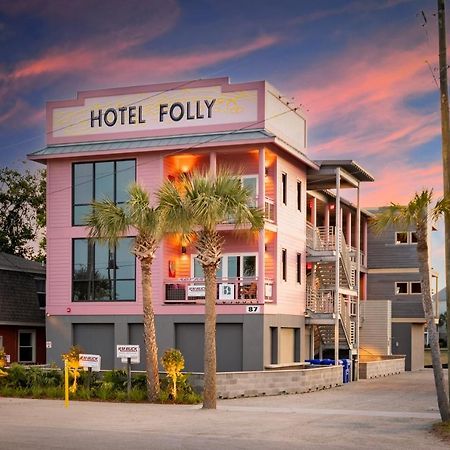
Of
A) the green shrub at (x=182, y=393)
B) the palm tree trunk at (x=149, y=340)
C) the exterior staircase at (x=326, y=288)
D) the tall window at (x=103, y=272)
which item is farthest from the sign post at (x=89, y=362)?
the exterior staircase at (x=326, y=288)

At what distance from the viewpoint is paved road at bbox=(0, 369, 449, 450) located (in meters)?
18.2

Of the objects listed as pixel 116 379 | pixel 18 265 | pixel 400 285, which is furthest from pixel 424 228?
pixel 400 285

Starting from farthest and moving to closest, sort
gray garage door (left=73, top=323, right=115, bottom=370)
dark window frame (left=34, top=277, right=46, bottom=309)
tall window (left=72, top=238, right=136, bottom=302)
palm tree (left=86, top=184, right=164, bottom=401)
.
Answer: dark window frame (left=34, top=277, right=46, bottom=309) < gray garage door (left=73, top=323, right=115, bottom=370) < tall window (left=72, top=238, right=136, bottom=302) < palm tree (left=86, top=184, right=164, bottom=401)

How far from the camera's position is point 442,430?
67.6 feet

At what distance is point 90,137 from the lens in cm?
3978

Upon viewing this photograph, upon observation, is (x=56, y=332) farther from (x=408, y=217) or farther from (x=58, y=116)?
(x=408, y=217)

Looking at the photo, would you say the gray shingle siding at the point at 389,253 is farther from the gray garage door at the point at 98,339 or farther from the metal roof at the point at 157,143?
the gray garage door at the point at 98,339

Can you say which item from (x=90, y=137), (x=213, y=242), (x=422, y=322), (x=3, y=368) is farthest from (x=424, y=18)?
(x=422, y=322)

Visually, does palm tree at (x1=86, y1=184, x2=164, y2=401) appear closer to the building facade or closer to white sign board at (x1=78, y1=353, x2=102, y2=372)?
white sign board at (x1=78, y1=353, x2=102, y2=372)

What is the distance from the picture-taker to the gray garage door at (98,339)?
3894cm

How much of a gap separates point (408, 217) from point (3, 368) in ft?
52.2

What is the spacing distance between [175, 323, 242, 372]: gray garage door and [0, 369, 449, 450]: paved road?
5897 mm

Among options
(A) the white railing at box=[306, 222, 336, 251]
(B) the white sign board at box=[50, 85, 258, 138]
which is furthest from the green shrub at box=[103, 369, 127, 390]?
(A) the white railing at box=[306, 222, 336, 251]

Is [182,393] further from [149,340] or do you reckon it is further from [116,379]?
[116,379]
